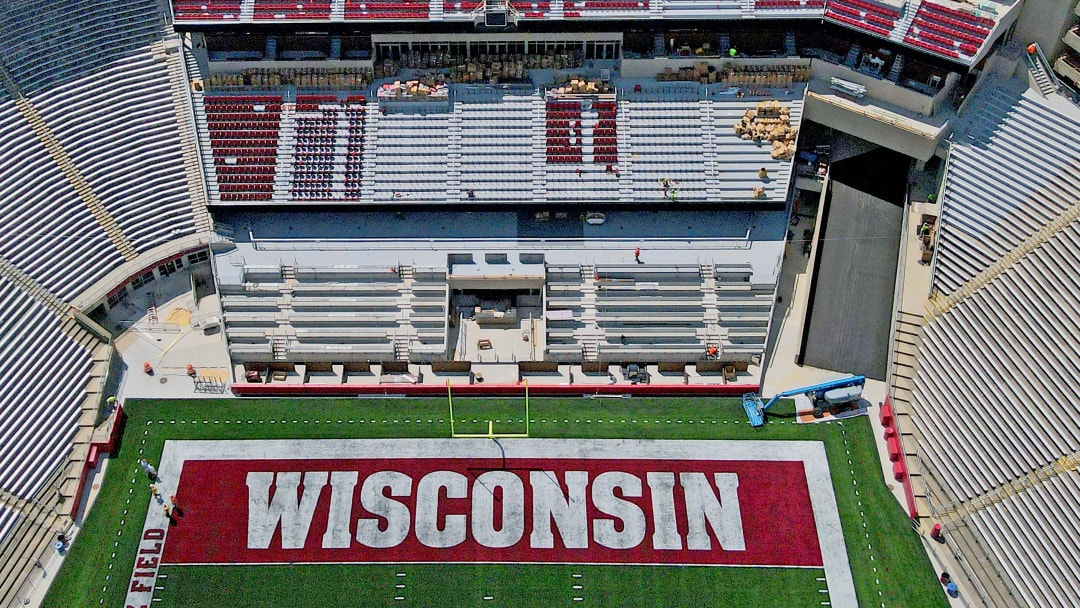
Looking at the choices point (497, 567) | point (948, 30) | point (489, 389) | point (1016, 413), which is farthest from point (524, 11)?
point (1016, 413)

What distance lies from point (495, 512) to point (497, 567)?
3.45m

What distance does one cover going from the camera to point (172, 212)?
2657 inches

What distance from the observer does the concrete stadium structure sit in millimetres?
61219

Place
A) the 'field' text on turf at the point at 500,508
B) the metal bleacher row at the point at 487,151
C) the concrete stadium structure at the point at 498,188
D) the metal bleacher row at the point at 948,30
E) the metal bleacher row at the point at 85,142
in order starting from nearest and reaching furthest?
the 'field' text on turf at the point at 500,508
the concrete stadium structure at the point at 498,188
the metal bleacher row at the point at 85,142
the metal bleacher row at the point at 948,30
the metal bleacher row at the point at 487,151

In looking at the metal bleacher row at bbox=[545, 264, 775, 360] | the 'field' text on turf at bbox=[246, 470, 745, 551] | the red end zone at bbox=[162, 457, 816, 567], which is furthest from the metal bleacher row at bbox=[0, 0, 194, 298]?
the metal bleacher row at bbox=[545, 264, 775, 360]

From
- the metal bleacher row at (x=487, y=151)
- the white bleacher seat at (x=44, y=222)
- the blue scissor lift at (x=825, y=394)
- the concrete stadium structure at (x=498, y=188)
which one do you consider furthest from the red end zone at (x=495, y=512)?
the metal bleacher row at (x=487, y=151)

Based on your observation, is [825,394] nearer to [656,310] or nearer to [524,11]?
[656,310]

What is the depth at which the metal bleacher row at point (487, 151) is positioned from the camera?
221ft

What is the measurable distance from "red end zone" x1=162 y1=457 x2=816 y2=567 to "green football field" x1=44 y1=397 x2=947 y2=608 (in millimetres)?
1010

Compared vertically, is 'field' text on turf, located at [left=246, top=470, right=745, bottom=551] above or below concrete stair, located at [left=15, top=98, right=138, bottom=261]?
below

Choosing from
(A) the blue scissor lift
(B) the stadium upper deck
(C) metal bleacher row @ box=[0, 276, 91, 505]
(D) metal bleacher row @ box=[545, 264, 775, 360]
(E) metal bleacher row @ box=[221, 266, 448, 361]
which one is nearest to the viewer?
(C) metal bleacher row @ box=[0, 276, 91, 505]

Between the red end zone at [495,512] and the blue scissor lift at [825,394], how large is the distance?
3208mm

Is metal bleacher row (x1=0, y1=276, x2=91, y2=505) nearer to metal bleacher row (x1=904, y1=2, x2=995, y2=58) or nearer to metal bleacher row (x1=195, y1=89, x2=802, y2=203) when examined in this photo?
metal bleacher row (x1=195, y1=89, x2=802, y2=203)

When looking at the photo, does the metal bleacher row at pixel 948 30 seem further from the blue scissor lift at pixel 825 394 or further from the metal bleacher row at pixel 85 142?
the metal bleacher row at pixel 85 142
